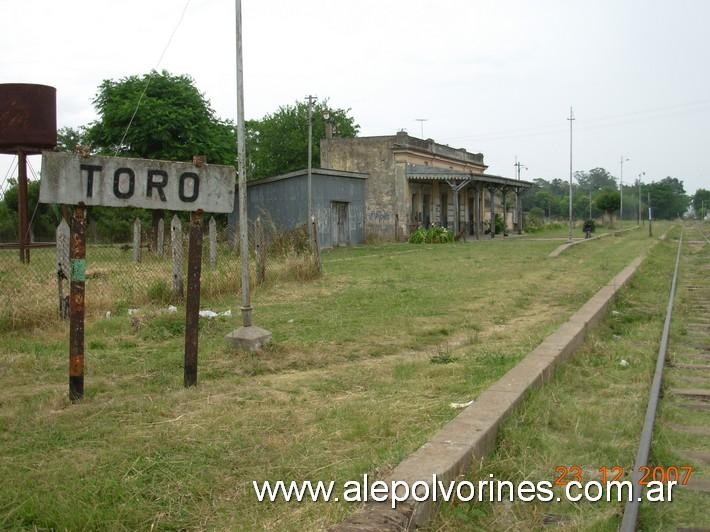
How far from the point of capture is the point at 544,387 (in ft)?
18.9

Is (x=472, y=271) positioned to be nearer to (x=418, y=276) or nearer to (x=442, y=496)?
(x=418, y=276)

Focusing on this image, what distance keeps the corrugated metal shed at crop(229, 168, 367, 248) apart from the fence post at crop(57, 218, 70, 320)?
60.8 ft

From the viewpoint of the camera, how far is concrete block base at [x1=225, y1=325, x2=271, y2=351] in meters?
7.28

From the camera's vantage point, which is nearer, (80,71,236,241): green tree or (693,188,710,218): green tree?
(80,71,236,241): green tree

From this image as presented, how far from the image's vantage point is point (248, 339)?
728 centimetres

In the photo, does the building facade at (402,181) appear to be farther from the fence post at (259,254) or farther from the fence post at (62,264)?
the fence post at (62,264)

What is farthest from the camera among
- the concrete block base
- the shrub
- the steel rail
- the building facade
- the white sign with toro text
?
the building facade

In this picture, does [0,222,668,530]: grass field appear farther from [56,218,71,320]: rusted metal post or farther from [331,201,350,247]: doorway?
[331,201,350,247]: doorway

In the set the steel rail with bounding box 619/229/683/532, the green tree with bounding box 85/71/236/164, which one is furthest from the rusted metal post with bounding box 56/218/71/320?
the green tree with bounding box 85/71/236/164

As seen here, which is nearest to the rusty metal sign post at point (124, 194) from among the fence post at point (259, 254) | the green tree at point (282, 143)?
the fence post at point (259, 254)

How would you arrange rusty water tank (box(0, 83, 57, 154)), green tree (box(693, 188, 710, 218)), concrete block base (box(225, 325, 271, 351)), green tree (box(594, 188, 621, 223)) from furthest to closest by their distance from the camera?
green tree (box(693, 188, 710, 218))
green tree (box(594, 188, 621, 223))
rusty water tank (box(0, 83, 57, 154))
concrete block base (box(225, 325, 271, 351))

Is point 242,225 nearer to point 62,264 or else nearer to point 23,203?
point 62,264
